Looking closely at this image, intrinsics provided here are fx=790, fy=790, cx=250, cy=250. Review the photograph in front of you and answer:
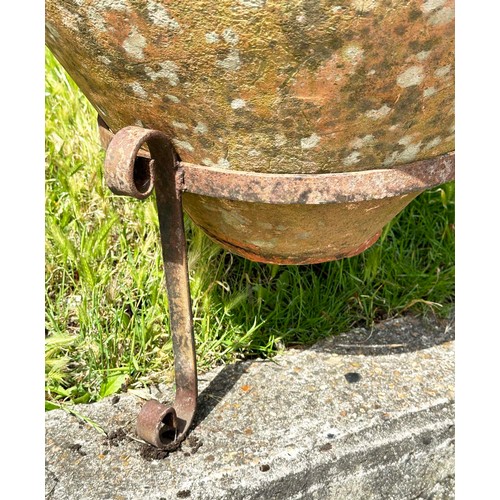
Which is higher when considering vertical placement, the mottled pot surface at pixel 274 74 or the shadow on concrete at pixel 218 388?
the mottled pot surface at pixel 274 74

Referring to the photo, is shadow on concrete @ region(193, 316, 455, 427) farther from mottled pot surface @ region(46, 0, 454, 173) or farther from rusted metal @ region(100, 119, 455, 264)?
mottled pot surface @ region(46, 0, 454, 173)

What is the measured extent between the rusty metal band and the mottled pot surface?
18mm

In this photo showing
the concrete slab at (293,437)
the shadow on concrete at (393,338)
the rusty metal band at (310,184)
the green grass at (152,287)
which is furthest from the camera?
the shadow on concrete at (393,338)

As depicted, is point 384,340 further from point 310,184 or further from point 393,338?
point 310,184

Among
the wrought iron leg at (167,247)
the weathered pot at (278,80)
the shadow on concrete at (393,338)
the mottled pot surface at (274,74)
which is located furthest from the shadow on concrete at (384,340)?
the mottled pot surface at (274,74)

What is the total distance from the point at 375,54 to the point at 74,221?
4.59 feet

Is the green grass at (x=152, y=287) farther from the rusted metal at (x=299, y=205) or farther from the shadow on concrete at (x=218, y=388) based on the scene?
the rusted metal at (x=299, y=205)

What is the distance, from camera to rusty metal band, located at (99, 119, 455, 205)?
1.59m

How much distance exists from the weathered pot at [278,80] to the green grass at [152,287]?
0.66 meters

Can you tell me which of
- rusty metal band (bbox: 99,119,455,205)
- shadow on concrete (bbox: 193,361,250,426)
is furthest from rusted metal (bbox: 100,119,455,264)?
shadow on concrete (bbox: 193,361,250,426)

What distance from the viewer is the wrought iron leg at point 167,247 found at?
5.23ft

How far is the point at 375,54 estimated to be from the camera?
1395 mm

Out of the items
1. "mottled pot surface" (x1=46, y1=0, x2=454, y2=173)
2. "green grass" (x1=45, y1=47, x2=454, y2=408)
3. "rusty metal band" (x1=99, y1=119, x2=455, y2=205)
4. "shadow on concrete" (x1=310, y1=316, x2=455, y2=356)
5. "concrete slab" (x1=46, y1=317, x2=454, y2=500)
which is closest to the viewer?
"mottled pot surface" (x1=46, y1=0, x2=454, y2=173)

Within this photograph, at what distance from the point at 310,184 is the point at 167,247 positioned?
442 millimetres
